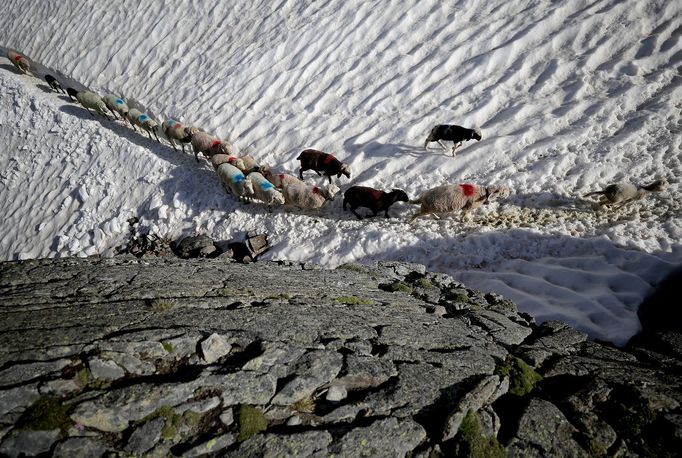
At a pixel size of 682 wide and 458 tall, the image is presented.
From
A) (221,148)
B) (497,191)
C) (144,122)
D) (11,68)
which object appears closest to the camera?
(497,191)

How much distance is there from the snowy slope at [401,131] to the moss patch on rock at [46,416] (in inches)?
224

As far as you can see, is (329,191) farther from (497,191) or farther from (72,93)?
(72,93)

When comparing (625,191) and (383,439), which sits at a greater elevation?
(625,191)

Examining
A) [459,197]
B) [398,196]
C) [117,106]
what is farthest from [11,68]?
[459,197]

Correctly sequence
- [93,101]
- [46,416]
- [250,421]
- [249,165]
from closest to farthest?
[46,416]
[250,421]
[249,165]
[93,101]

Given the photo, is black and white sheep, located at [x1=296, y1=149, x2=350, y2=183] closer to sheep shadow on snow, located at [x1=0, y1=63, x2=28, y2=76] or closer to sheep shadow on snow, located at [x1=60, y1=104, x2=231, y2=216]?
sheep shadow on snow, located at [x1=60, y1=104, x2=231, y2=216]

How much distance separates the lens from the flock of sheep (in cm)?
785

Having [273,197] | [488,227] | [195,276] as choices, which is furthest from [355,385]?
[273,197]

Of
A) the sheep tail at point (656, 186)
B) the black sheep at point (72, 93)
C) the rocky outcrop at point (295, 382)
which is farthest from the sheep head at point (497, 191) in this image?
the black sheep at point (72, 93)

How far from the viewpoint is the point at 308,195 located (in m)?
8.97

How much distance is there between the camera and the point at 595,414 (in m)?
3.09

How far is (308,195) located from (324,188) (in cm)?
49

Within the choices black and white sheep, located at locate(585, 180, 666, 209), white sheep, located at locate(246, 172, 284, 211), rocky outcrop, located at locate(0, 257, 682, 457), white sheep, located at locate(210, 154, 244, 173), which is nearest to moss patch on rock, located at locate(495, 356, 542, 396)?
rocky outcrop, located at locate(0, 257, 682, 457)

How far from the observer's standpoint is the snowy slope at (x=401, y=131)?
278 inches
